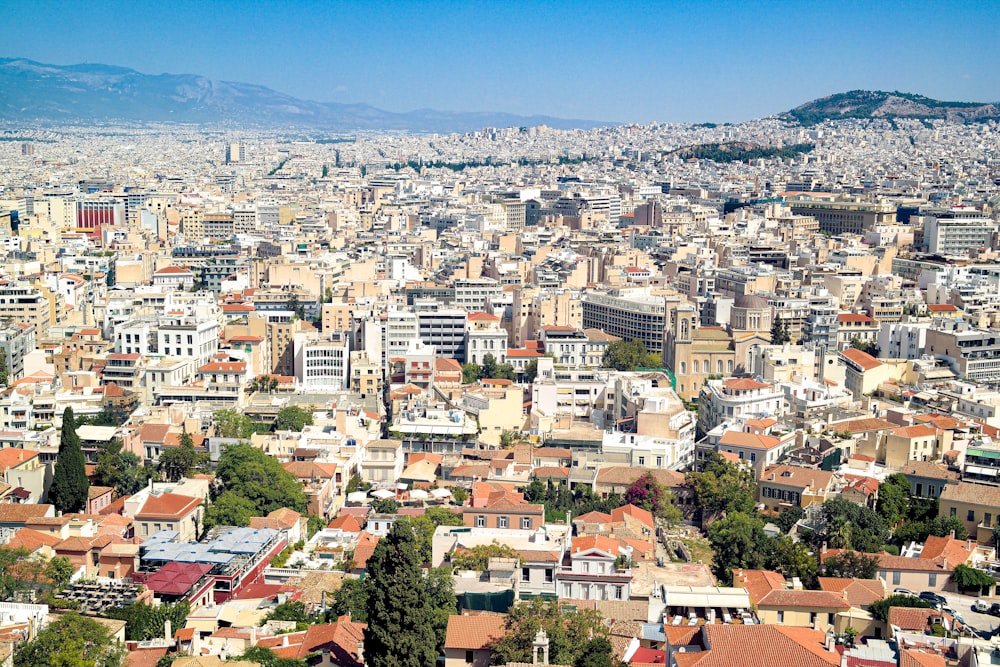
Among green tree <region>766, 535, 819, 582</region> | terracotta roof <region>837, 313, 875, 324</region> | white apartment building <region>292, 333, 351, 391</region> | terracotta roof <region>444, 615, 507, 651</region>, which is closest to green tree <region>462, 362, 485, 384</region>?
white apartment building <region>292, 333, 351, 391</region>

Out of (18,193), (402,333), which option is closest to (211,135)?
(18,193)

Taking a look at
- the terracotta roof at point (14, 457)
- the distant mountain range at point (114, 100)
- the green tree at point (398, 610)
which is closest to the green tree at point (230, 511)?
the terracotta roof at point (14, 457)

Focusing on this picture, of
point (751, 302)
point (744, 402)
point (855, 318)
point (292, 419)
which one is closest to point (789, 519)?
point (744, 402)

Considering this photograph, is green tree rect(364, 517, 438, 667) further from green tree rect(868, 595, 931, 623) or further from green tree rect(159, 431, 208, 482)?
green tree rect(159, 431, 208, 482)

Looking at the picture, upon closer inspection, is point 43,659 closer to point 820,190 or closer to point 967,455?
point 967,455

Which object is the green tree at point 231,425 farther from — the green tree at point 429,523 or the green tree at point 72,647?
the green tree at point 72,647
